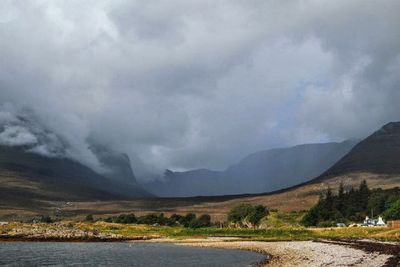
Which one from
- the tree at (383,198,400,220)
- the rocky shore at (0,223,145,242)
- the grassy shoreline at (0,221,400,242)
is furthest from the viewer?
the tree at (383,198,400,220)

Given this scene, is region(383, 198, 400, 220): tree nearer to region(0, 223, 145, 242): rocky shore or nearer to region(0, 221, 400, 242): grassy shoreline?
region(0, 221, 400, 242): grassy shoreline

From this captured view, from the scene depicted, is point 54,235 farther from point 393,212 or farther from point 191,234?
point 393,212

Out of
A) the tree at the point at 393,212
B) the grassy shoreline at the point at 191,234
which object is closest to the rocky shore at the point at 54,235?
the grassy shoreline at the point at 191,234

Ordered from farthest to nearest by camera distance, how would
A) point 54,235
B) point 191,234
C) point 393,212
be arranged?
point 191,234
point 393,212
point 54,235

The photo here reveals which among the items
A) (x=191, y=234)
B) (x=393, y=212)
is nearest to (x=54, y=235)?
(x=191, y=234)

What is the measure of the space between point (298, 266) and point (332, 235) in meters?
84.4

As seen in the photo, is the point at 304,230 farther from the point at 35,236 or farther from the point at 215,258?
the point at 35,236

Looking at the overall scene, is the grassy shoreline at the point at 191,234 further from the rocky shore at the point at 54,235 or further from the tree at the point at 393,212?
the tree at the point at 393,212

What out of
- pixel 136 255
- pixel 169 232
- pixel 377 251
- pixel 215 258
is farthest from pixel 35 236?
pixel 377 251

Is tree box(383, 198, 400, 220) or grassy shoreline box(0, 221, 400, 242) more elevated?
tree box(383, 198, 400, 220)

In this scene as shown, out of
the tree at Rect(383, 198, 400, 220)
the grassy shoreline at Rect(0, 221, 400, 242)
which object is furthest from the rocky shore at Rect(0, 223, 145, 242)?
the tree at Rect(383, 198, 400, 220)

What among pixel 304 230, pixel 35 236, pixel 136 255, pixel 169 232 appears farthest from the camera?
pixel 169 232

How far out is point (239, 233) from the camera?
183 meters

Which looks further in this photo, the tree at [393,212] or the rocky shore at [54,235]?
the tree at [393,212]
